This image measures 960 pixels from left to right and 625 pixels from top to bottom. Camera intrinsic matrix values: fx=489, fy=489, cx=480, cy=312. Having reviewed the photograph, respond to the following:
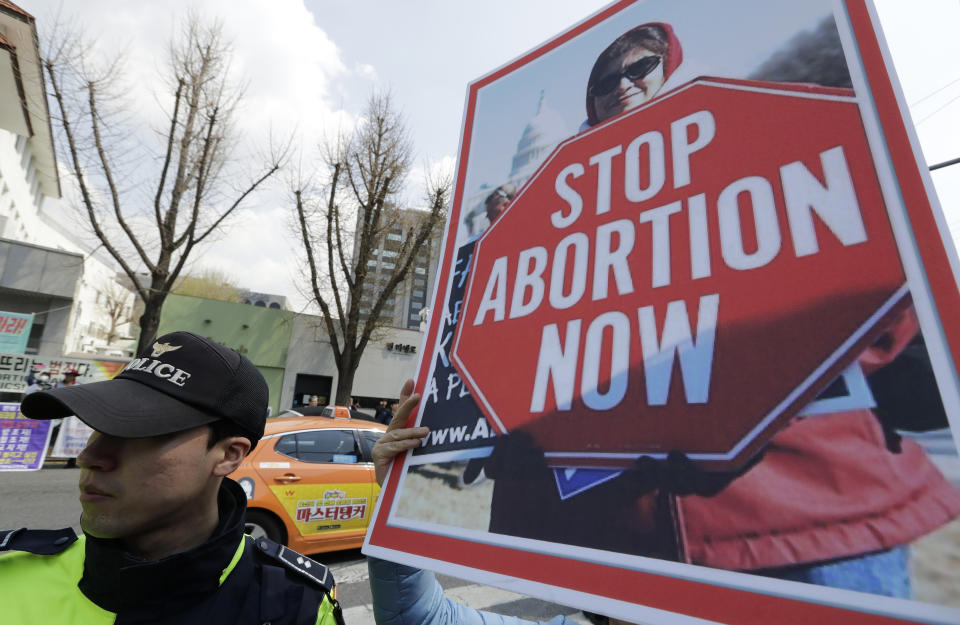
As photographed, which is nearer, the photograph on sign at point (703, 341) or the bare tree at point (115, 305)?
the photograph on sign at point (703, 341)

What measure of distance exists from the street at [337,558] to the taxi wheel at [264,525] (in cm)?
74

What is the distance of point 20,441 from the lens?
9.32 m

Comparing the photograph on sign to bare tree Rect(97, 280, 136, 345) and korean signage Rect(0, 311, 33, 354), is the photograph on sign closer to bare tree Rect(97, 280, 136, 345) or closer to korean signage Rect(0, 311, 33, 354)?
korean signage Rect(0, 311, 33, 354)

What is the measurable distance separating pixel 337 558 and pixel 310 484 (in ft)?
3.76

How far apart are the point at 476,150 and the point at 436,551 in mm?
1004

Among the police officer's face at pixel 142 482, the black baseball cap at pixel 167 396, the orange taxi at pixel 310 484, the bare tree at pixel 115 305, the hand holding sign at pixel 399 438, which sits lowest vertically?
the orange taxi at pixel 310 484

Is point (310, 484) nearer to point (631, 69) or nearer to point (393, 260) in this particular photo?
point (631, 69)

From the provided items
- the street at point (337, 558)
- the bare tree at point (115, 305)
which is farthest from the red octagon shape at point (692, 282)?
the bare tree at point (115, 305)

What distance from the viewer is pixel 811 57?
32.6 inches

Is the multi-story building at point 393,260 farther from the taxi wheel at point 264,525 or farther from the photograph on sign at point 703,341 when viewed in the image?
the photograph on sign at point 703,341

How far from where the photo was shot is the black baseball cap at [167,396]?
119cm

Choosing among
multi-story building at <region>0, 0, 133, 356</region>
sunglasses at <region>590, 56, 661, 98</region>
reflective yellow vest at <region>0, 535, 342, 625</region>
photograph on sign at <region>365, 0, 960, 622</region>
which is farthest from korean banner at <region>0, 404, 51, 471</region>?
sunglasses at <region>590, 56, 661, 98</region>

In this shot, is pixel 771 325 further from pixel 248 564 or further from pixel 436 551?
pixel 248 564

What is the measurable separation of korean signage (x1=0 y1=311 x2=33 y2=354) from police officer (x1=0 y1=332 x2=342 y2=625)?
17422 mm
